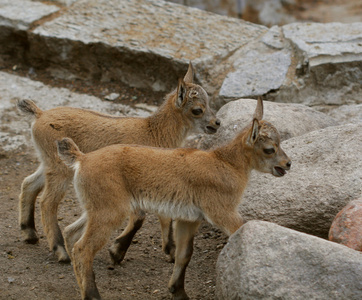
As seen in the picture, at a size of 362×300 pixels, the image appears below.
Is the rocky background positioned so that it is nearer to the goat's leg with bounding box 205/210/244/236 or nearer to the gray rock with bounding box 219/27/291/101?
the gray rock with bounding box 219/27/291/101

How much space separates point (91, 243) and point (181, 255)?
103cm

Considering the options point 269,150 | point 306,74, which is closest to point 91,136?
point 269,150

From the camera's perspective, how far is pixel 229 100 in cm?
1054

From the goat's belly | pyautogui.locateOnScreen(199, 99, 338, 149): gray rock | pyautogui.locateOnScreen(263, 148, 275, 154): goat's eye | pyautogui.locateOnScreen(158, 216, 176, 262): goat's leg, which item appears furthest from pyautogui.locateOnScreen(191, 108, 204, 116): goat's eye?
the goat's belly

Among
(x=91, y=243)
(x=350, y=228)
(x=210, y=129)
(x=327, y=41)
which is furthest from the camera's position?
(x=327, y=41)

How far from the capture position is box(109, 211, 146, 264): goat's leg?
23.2 ft

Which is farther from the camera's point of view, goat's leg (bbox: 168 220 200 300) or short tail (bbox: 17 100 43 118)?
short tail (bbox: 17 100 43 118)

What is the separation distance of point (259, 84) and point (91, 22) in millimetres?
3988

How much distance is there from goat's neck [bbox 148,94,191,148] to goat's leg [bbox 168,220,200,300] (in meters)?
1.77

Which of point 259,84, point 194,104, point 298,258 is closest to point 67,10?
point 259,84

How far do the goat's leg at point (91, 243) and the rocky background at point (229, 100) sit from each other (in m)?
0.39

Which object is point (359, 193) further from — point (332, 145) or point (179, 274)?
point (179, 274)

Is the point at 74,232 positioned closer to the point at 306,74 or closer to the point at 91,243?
the point at 91,243

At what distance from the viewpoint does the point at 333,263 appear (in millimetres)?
4875
